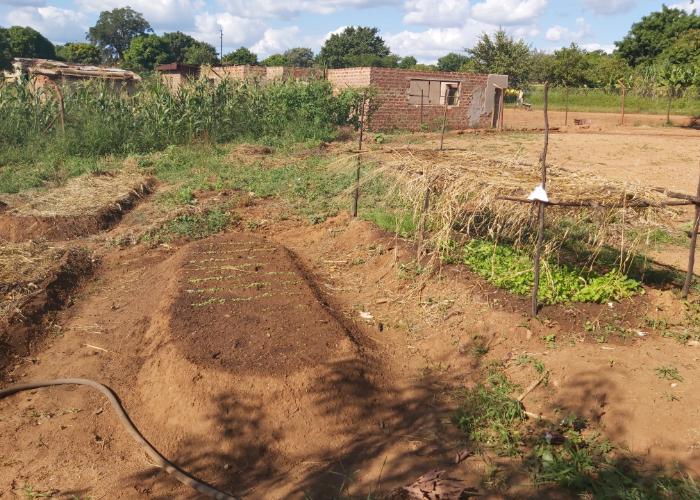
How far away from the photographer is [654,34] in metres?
36.0

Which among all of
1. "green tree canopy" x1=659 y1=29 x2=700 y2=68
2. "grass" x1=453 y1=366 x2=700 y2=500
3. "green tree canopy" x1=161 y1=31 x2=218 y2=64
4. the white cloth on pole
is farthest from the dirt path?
"green tree canopy" x1=161 y1=31 x2=218 y2=64

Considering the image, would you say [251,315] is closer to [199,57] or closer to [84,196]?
[84,196]

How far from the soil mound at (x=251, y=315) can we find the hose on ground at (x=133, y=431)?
640mm

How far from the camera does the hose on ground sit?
3.61m

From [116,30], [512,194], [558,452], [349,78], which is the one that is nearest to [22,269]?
[512,194]

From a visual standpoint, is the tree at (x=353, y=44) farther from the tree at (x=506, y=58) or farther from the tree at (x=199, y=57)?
the tree at (x=506, y=58)

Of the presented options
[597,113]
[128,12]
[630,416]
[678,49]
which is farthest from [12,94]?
[128,12]

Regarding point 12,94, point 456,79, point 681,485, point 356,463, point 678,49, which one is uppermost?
point 678,49

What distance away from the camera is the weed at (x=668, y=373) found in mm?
4199

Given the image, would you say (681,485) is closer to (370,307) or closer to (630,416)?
(630,416)

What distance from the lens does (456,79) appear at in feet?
69.8

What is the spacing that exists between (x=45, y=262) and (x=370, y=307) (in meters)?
4.02

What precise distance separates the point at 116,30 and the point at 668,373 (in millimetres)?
91490

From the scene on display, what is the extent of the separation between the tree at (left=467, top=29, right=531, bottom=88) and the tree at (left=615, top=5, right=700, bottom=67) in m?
8.69
